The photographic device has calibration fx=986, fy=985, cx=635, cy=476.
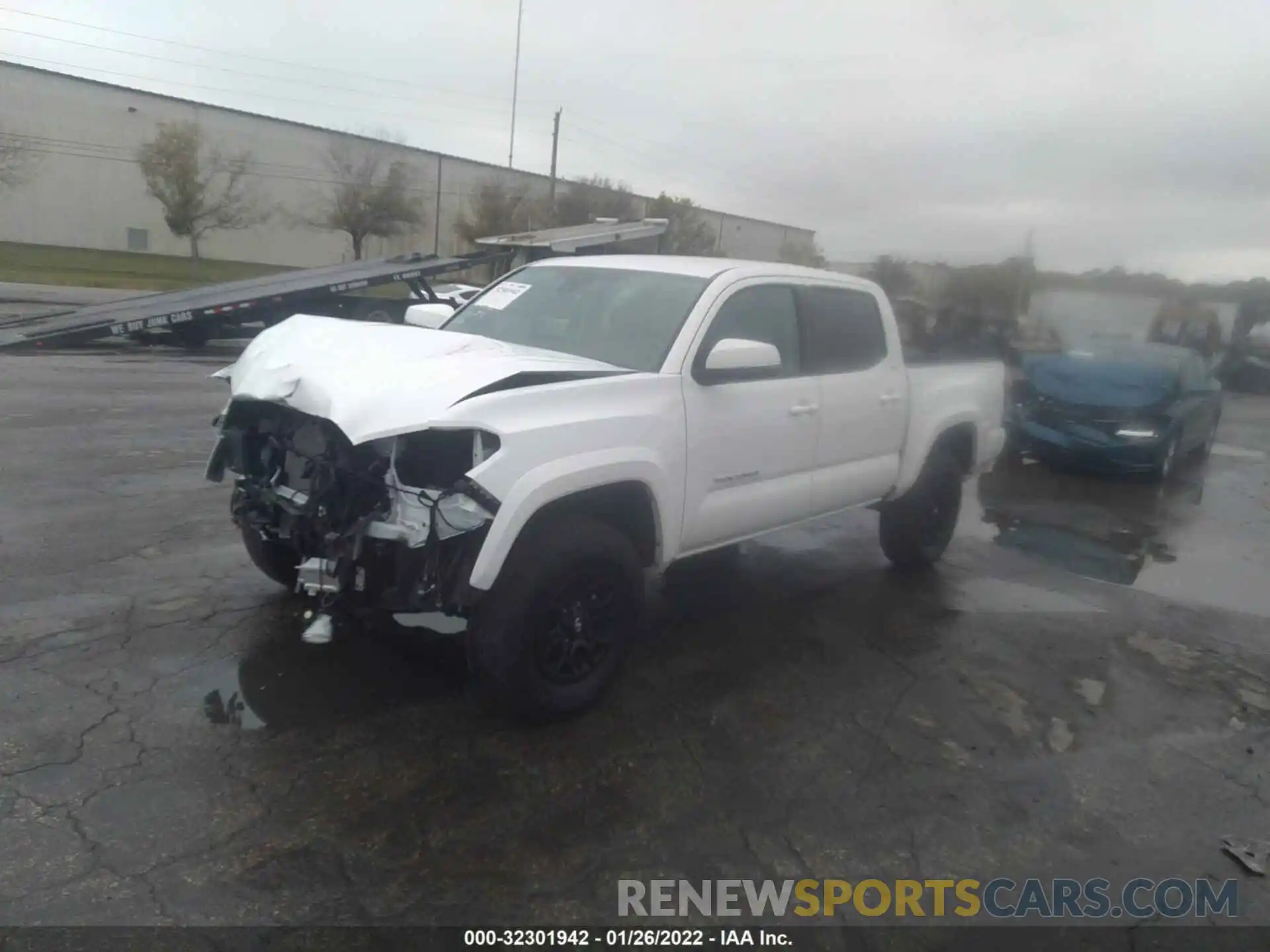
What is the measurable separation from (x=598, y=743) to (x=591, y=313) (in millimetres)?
2212

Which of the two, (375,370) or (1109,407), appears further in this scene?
(1109,407)

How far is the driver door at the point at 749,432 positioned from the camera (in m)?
4.64

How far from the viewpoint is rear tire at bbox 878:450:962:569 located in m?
6.65

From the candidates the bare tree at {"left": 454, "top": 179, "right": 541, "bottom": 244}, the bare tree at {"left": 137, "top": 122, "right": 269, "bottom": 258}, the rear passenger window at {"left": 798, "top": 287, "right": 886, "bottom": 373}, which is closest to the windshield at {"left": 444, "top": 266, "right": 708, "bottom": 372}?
the rear passenger window at {"left": 798, "top": 287, "right": 886, "bottom": 373}

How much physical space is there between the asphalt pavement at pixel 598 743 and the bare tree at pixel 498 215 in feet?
117

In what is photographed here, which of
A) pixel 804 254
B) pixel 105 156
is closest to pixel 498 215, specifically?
pixel 105 156

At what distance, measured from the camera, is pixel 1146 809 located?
3963 millimetres

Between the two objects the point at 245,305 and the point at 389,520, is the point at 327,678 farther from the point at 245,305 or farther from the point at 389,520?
the point at 245,305

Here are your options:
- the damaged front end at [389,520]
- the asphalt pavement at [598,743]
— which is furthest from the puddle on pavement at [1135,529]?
the damaged front end at [389,520]

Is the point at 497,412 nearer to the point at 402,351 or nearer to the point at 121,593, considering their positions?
the point at 402,351

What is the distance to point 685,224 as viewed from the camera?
123 ft

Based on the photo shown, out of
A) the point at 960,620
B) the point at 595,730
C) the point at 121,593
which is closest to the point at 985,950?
the point at 595,730

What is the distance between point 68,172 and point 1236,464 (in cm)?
5038

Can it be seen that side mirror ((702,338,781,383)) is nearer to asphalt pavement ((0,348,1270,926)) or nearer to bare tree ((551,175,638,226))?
asphalt pavement ((0,348,1270,926))
